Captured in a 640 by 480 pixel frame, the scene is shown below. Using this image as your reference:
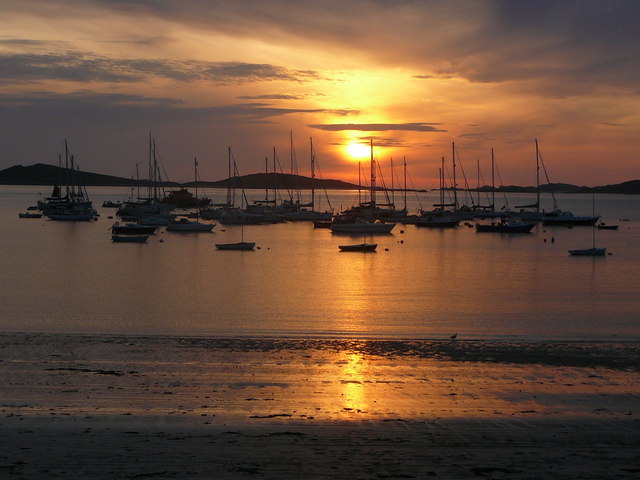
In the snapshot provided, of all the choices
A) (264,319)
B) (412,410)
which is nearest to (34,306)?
(264,319)

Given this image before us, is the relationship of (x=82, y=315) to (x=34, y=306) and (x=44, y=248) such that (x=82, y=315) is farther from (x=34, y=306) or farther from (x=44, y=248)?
(x=44, y=248)

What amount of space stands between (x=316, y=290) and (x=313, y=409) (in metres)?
20.4

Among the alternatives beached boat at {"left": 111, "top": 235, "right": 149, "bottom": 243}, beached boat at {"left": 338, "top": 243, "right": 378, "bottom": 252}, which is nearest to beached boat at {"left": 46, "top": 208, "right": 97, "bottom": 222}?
beached boat at {"left": 111, "top": 235, "right": 149, "bottom": 243}

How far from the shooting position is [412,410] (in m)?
10.5

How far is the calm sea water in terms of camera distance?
830 inches

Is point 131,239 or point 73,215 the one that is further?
point 73,215

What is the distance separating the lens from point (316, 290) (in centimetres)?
3088

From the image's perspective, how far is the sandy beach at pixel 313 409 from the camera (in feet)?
25.6

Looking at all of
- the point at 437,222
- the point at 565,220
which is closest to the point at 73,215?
the point at 437,222

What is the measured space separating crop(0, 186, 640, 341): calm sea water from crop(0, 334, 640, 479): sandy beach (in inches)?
161

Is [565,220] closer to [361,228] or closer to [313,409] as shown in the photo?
[361,228]

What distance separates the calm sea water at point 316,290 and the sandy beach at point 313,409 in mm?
4081

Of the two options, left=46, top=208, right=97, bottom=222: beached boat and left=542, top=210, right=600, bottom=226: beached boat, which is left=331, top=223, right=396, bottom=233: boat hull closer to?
left=542, top=210, right=600, bottom=226: beached boat

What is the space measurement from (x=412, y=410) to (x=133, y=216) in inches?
3336
